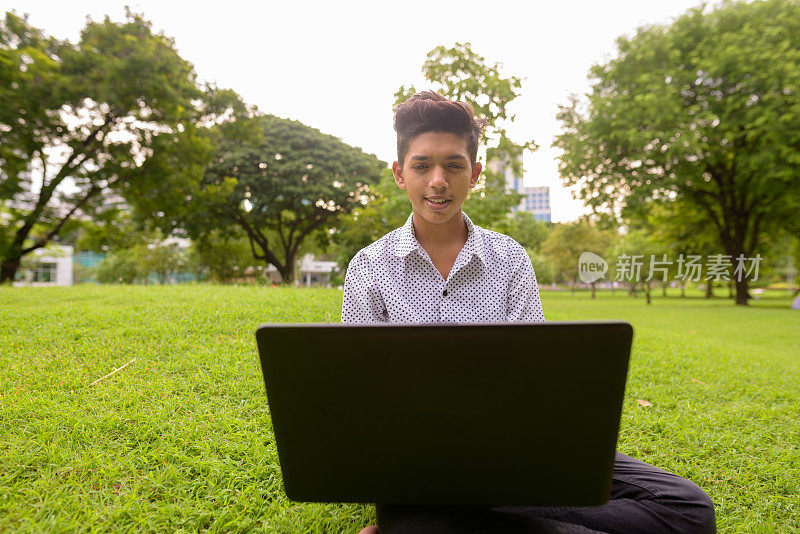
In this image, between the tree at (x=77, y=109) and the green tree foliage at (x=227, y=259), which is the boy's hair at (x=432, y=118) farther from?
the green tree foliage at (x=227, y=259)

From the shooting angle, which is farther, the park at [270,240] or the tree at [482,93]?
the tree at [482,93]

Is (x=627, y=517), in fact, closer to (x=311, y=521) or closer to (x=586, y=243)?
(x=311, y=521)

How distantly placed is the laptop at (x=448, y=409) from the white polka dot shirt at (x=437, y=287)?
0.80 meters

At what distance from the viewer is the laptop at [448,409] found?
2.79 ft

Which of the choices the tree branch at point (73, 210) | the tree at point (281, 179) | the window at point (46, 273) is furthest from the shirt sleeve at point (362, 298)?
the window at point (46, 273)

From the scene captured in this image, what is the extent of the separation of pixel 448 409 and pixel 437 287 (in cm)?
93

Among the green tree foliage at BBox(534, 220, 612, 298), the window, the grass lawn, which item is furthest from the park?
the window

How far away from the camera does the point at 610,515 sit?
1.38 metres

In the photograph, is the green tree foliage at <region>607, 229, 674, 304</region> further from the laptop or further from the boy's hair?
the laptop

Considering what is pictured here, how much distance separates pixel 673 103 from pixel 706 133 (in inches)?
65.7

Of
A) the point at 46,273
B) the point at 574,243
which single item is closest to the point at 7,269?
the point at 574,243

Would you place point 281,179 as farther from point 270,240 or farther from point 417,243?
point 417,243

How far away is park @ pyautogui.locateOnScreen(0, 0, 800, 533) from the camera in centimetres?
216

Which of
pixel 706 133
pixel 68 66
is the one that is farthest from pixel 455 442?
pixel 706 133
